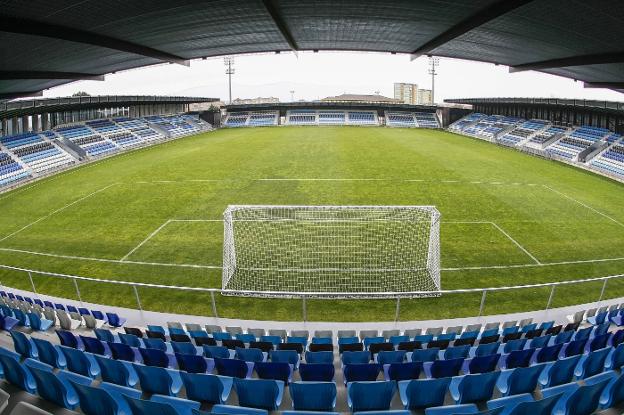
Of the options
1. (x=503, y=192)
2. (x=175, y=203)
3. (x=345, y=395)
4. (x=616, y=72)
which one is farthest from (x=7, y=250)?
(x=616, y=72)

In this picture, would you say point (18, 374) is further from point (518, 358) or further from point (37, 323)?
point (518, 358)

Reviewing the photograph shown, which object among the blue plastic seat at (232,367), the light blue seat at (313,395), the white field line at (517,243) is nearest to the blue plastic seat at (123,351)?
the blue plastic seat at (232,367)

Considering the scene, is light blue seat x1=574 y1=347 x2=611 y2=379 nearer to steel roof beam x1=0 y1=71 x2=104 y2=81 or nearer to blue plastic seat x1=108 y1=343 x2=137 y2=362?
Answer: blue plastic seat x1=108 y1=343 x2=137 y2=362

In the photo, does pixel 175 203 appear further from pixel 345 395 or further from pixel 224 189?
pixel 345 395

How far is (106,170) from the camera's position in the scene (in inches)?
1249

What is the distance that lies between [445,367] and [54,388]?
17.8ft

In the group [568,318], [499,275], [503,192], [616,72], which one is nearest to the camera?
[568,318]

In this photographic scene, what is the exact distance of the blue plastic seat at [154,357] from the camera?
6.23 m

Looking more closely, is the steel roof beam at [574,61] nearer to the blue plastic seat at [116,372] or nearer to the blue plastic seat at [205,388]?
the blue plastic seat at [205,388]

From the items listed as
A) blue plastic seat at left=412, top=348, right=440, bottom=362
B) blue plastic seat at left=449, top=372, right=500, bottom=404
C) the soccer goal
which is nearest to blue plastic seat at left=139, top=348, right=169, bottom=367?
the soccer goal

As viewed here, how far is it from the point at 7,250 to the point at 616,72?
3015 cm

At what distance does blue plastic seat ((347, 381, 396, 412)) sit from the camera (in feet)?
16.3

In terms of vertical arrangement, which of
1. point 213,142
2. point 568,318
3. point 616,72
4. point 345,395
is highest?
point 616,72

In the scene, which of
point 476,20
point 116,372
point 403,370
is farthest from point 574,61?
point 116,372
